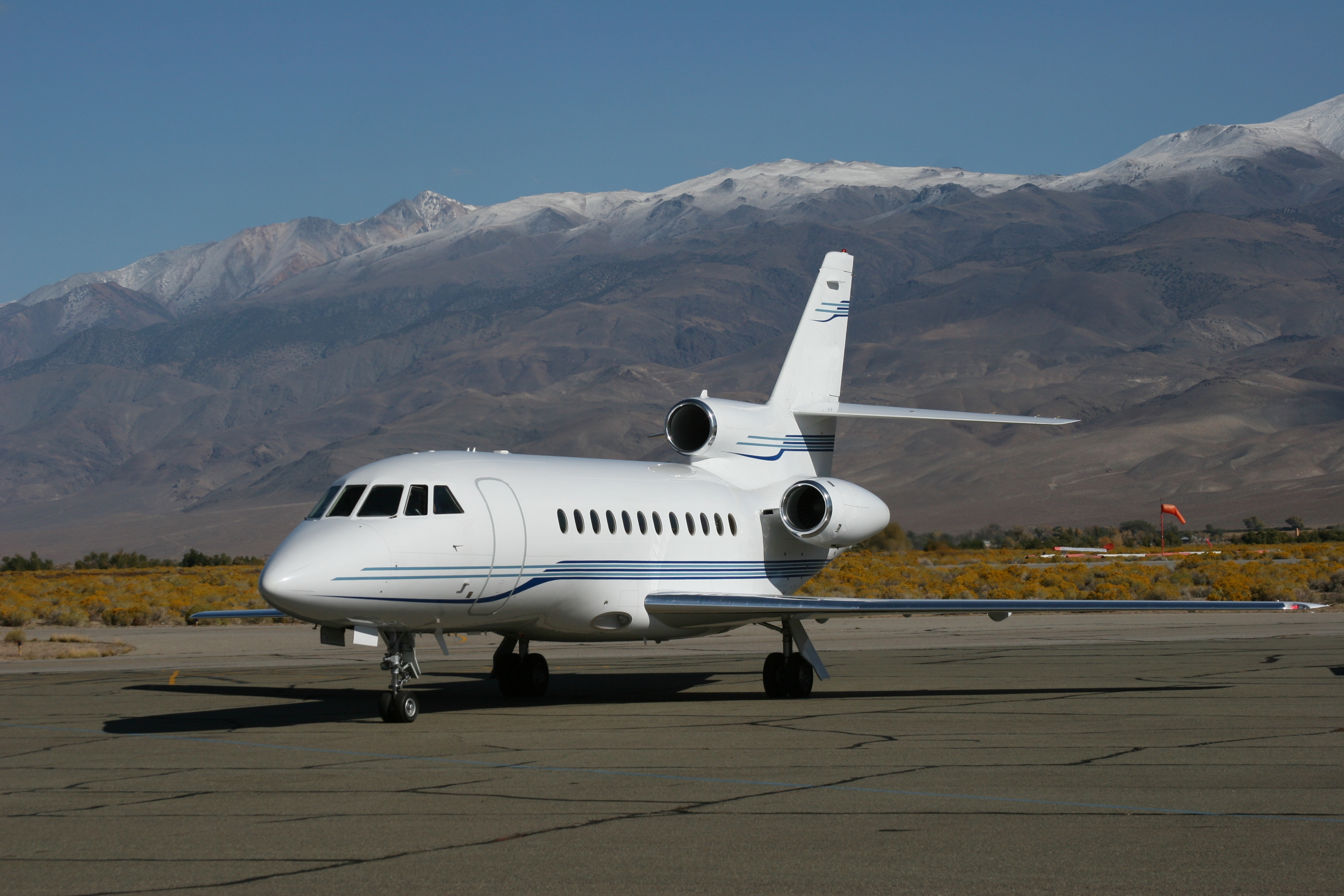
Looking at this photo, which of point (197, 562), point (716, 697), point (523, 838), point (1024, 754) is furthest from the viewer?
point (197, 562)

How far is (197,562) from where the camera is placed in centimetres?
9588

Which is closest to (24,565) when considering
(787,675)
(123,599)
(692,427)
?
(123,599)

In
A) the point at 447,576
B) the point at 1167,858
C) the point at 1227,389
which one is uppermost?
the point at 1227,389

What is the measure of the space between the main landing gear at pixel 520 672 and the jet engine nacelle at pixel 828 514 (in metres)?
4.53

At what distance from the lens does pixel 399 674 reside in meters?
16.3

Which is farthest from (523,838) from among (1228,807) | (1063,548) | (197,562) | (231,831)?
(197,562)

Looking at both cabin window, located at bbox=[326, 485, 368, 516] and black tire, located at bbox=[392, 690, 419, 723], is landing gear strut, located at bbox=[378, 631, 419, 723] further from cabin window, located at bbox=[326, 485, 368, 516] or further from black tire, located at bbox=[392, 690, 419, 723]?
cabin window, located at bbox=[326, 485, 368, 516]

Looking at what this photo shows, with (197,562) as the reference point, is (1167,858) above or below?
below

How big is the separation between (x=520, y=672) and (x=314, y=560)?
5320 mm

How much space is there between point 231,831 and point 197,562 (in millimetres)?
90435

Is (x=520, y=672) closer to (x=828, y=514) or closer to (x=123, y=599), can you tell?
(x=828, y=514)

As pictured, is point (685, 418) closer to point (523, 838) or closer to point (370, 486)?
point (370, 486)

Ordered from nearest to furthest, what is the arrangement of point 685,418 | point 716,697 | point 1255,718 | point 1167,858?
point 1167,858, point 1255,718, point 716,697, point 685,418

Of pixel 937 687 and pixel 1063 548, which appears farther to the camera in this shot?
pixel 1063 548
